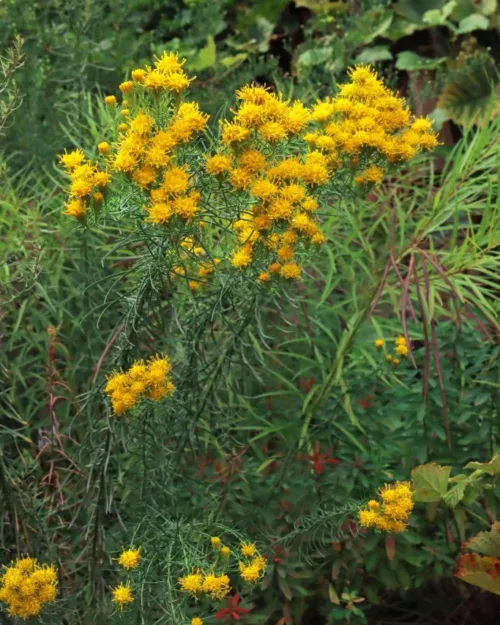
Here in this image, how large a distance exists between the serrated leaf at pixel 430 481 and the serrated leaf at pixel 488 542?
Answer: 109 mm

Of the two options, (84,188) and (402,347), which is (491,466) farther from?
(84,188)

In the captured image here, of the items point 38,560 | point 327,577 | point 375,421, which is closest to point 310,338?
point 375,421

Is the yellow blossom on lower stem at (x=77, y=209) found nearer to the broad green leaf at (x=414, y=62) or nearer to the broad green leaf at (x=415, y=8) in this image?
the broad green leaf at (x=414, y=62)

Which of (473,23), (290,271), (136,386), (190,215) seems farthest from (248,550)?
(473,23)

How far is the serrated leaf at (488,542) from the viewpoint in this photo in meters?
A: 1.74

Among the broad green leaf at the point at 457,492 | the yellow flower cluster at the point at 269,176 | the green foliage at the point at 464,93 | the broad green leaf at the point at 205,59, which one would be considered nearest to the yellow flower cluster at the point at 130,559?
the yellow flower cluster at the point at 269,176

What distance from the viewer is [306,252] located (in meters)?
1.55

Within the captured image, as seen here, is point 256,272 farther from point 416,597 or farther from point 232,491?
point 416,597

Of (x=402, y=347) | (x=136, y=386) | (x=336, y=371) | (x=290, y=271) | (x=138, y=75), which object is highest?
(x=138, y=75)

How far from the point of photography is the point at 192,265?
5.41 feet

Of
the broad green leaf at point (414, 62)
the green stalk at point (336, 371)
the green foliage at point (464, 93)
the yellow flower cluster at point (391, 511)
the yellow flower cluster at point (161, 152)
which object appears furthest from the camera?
the broad green leaf at point (414, 62)

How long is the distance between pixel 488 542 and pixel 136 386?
744 millimetres

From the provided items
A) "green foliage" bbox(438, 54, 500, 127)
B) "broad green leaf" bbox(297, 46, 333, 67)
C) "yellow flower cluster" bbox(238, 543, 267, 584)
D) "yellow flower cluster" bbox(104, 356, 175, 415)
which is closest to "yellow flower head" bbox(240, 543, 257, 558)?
"yellow flower cluster" bbox(238, 543, 267, 584)

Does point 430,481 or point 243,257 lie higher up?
point 243,257
